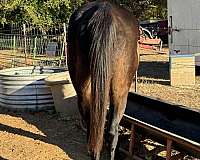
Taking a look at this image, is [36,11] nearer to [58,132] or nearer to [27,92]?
[27,92]

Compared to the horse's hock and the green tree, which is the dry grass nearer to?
the horse's hock

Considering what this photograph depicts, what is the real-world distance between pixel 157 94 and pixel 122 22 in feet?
18.4

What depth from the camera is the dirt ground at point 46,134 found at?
5.47 meters

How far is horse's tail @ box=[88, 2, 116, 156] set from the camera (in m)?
3.99

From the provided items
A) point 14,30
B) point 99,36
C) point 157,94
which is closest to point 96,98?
point 99,36

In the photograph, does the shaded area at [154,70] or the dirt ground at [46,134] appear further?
the shaded area at [154,70]

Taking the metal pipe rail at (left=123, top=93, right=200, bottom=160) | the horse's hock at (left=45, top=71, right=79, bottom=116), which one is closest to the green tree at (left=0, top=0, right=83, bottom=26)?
the horse's hock at (left=45, top=71, right=79, bottom=116)

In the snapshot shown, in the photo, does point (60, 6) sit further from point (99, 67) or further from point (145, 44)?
point (99, 67)

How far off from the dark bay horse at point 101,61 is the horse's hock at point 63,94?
266 centimetres

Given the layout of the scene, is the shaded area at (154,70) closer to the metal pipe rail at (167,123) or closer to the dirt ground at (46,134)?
the dirt ground at (46,134)

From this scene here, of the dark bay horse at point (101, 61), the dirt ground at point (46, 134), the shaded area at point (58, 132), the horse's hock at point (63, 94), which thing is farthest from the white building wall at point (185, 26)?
the dark bay horse at point (101, 61)

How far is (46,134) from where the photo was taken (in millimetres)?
6516

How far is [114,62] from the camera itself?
4113 mm

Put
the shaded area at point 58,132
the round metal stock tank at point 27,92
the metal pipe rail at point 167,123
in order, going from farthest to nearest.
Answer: the round metal stock tank at point 27,92 → the shaded area at point 58,132 → the metal pipe rail at point 167,123
